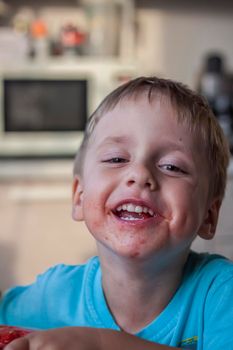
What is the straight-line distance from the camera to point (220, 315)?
579 mm

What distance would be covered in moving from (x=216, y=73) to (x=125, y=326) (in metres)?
2.01

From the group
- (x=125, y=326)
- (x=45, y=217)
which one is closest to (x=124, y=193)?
(x=125, y=326)

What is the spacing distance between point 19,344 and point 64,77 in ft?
5.97

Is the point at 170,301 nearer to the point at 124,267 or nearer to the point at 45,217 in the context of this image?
the point at 124,267

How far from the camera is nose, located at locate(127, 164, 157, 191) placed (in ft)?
1.87

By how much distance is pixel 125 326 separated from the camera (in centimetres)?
69

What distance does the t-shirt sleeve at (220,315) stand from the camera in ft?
1.80

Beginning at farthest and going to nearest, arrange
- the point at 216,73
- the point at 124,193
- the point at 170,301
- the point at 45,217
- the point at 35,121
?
the point at 216,73, the point at 35,121, the point at 45,217, the point at 170,301, the point at 124,193

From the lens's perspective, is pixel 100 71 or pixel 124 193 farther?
pixel 100 71

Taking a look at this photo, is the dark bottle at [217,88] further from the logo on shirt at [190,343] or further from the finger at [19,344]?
the finger at [19,344]

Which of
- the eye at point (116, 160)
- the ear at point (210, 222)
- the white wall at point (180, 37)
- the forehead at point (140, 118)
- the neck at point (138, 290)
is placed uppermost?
the white wall at point (180, 37)

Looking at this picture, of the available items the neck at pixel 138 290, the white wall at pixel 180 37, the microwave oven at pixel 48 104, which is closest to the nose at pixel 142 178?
the neck at pixel 138 290

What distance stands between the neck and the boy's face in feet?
0.14

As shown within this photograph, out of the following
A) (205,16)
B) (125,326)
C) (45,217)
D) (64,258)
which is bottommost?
(64,258)
